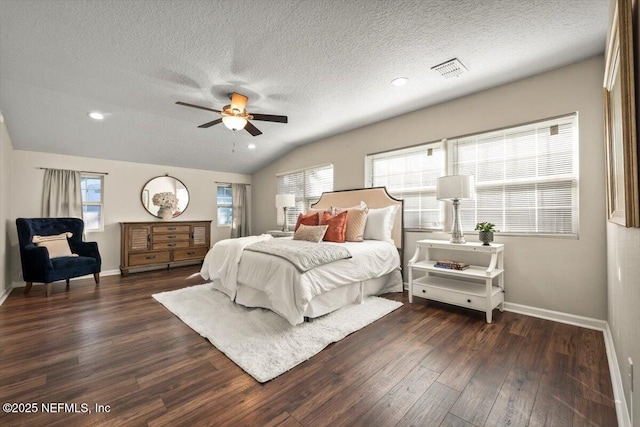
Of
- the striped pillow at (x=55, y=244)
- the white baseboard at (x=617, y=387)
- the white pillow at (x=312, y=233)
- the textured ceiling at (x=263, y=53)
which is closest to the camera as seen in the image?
the white baseboard at (x=617, y=387)

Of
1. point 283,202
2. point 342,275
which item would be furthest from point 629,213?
point 283,202

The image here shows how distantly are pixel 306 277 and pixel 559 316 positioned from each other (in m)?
2.56

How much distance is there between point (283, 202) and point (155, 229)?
8.23ft

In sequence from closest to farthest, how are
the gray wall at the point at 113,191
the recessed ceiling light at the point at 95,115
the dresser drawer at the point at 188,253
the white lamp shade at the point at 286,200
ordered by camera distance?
the recessed ceiling light at the point at 95,115 < the gray wall at the point at 113,191 < the white lamp shade at the point at 286,200 < the dresser drawer at the point at 188,253

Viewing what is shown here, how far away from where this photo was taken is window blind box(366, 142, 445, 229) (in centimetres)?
369

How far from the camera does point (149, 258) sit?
507 cm

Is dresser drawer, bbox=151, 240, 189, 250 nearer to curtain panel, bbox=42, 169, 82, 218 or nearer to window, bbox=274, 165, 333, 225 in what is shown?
curtain panel, bbox=42, 169, 82, 218

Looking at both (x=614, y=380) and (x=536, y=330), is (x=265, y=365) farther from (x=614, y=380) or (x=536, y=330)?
(x=536, y=330)

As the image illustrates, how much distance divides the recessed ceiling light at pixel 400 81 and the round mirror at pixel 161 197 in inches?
189

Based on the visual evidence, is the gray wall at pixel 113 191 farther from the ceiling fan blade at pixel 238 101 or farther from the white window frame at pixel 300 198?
the ceiling fan blade at pixel 238 101

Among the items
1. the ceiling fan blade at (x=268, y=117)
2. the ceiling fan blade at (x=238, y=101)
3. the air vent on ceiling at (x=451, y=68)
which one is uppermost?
the air vent on ceiling at (x=451, y=68)

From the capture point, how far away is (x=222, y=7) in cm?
190

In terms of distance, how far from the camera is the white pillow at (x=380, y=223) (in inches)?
146

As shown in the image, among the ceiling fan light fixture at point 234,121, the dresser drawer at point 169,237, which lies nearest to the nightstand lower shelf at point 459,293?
the ceiling fan light fixture at point 234,121
